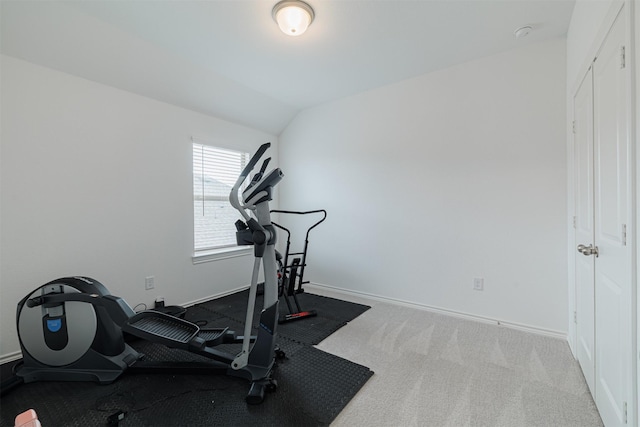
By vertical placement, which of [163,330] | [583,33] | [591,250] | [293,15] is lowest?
[163,330]

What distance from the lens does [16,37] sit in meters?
1.99

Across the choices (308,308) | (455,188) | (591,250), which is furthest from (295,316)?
(591,250)

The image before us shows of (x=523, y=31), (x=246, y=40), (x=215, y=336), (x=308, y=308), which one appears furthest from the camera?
(x=308, y=308)

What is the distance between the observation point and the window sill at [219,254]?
337 cm

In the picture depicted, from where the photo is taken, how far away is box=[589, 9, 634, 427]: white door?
3.80 ft

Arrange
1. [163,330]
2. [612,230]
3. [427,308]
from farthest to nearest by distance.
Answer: [427,308] < [163,330] < [612,230]

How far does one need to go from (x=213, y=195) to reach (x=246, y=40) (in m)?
1.95

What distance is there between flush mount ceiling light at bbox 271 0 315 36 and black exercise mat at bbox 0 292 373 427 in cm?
256

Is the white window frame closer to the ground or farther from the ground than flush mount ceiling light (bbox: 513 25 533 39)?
closer to the ground

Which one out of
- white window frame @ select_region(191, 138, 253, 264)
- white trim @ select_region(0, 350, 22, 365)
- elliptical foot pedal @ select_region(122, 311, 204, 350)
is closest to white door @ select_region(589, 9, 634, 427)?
elliptical foot pedal @ select_region(122, 311, 204, 350)

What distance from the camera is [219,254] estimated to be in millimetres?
3594

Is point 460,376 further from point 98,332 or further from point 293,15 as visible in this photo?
point 293,15

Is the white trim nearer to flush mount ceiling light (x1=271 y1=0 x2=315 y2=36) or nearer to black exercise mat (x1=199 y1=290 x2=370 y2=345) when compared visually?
black exercise mat (x1=199 y1=290 x2=370 y2=345)

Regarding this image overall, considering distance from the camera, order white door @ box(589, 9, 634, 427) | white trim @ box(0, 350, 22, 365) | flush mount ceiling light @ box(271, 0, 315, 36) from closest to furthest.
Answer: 1. white door @ box(589, 9, 634, 427)
2. flush mount ceiling light @ box(271, 0, 315, 36)
3. white trim @ box(0, 350, 22, 365)
